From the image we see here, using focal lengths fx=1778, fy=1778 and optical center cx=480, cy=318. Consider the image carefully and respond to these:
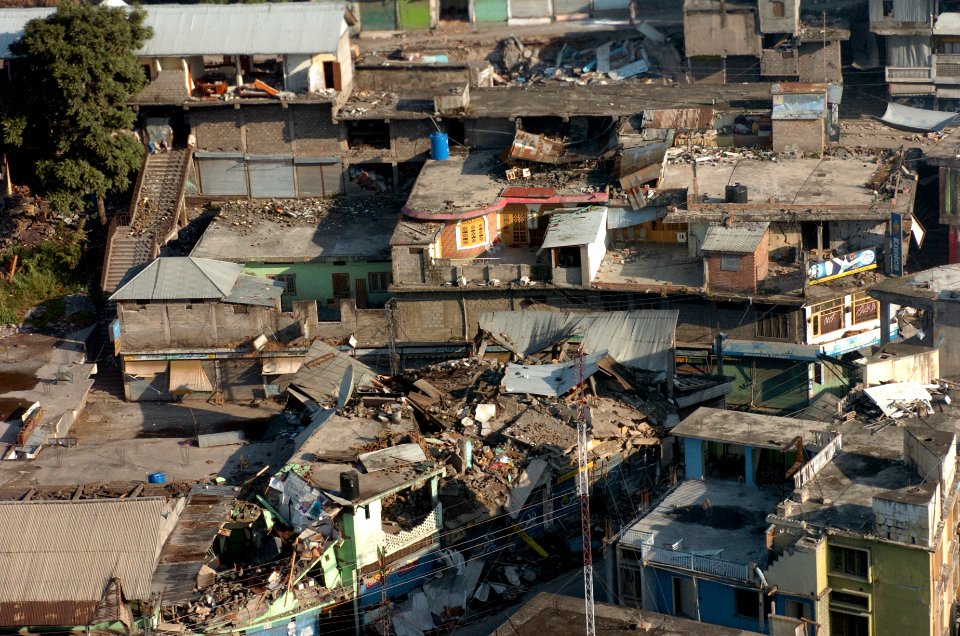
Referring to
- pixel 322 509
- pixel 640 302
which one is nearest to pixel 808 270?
A: pixel 640 302

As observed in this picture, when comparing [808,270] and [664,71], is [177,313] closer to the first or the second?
[808,270]

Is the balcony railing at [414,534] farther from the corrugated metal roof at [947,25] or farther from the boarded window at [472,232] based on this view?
the corrugated metal roof at [947,25]

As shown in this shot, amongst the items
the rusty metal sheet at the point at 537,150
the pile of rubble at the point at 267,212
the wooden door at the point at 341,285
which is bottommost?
the wooden door at the point at 341,285

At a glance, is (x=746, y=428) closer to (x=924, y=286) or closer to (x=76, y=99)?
(x=924, y=286)

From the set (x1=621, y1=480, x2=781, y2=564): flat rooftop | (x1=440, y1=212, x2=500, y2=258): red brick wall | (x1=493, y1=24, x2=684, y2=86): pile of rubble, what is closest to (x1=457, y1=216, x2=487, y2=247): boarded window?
(x1=440, y1=212, x2=500, y2=258): red brick wall

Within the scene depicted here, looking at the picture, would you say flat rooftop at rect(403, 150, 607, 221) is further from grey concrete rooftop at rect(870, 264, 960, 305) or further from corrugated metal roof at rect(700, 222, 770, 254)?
grey concrete rooftop at rect(870, 264, 960, 305)

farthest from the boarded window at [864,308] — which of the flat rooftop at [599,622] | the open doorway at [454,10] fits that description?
the open doorway at [454,10]
